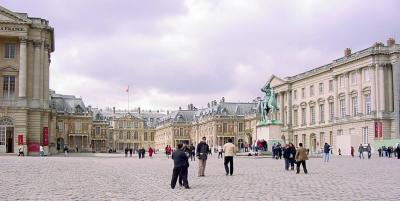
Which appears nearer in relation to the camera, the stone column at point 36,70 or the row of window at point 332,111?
the stone column at point 36,70

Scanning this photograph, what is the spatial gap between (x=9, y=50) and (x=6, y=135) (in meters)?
Result: 8.75

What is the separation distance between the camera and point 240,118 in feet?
468

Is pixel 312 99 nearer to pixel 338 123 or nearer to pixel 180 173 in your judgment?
pixel 338 123

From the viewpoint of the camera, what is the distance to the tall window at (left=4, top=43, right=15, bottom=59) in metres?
60.2

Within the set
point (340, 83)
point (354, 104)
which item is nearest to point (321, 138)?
point (340, 83)

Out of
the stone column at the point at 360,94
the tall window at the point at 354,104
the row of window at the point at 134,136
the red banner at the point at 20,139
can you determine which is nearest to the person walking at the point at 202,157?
the red banner at the point at 20,139

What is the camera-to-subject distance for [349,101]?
8038cm

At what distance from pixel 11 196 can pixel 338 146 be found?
65277 mm

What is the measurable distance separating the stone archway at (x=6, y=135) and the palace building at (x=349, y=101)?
1576 inches

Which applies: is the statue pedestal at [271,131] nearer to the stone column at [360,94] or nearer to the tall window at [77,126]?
the stone column at [360,94]

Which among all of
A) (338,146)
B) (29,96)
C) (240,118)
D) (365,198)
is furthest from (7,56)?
(240,118)

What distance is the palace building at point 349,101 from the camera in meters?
72.4

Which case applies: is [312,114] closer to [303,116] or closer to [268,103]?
[303,116]

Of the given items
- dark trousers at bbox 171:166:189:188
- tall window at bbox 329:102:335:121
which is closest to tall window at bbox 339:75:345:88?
tall window at bbox 329:102:335:121
